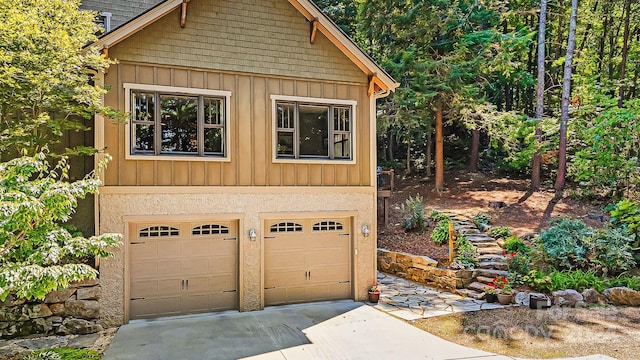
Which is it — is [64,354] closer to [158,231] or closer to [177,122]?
[158,231]

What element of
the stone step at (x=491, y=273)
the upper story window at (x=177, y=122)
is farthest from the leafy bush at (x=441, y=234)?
the upper story window at (x=177, y=122)

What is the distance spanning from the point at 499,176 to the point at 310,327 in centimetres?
1662

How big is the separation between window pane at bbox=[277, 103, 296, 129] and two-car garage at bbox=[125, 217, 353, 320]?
7.34ft

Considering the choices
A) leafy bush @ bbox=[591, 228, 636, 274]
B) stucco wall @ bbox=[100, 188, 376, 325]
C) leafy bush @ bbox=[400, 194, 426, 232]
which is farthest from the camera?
leafy bush @ bbox=[400, 194, 426, 232]

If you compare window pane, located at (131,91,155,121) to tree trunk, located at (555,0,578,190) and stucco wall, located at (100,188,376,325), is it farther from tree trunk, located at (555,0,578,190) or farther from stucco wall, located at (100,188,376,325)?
tree trunk, located at (555,0,578,190)

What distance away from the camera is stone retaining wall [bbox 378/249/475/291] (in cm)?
1182

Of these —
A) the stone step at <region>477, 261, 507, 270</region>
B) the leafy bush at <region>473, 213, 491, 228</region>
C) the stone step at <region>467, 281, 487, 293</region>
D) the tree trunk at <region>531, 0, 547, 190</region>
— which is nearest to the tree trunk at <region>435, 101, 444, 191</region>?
the tree trunk at <region>531, 0, 547, 190</region>

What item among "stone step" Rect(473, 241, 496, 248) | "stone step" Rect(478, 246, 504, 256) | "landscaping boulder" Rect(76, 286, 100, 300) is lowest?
"landscaping boulder" Rect(76, 286, 100, 300)

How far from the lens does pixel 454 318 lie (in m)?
9.43

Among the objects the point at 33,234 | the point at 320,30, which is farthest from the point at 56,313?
the point at 320,30

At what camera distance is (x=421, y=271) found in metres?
13.0

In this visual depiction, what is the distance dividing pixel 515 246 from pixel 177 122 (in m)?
9.76

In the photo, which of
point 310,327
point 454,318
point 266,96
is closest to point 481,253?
point 454,318

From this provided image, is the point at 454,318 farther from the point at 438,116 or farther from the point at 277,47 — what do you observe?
the point at 438,116
